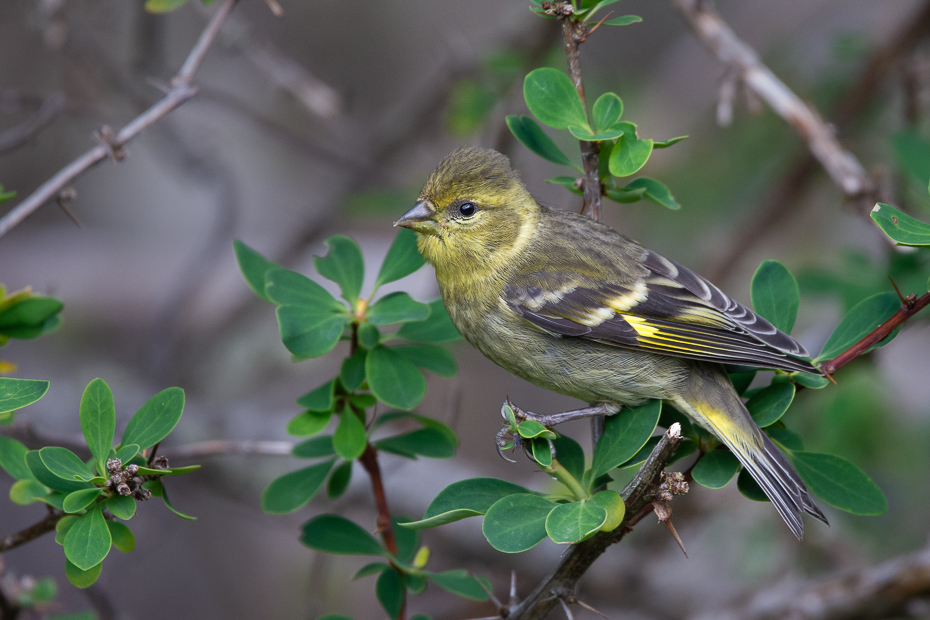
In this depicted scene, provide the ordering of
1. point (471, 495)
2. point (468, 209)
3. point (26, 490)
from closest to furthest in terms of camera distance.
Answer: point (471, 495) < point (26, 490) < point (468, 209)

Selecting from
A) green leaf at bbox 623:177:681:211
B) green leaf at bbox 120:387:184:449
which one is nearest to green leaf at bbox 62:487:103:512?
green leaf at bbox 120:387:184:449

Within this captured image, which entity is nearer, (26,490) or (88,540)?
(88,540)

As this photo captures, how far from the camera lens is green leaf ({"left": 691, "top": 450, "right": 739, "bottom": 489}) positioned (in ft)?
7.28

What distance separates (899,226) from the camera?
81.5 inches

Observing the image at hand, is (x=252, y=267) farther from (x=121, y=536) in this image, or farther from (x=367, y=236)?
(x=367, y=236)

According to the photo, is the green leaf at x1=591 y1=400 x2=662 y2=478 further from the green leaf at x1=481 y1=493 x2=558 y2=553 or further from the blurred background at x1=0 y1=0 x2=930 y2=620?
the blurred background at x1=0 y1=0 x2=930 y2=620

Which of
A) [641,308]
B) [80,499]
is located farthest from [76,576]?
[641,308]

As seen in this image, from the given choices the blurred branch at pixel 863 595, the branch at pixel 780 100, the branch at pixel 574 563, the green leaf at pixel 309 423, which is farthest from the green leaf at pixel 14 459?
the blurred branch at pixel 863 595

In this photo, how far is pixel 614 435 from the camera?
91.0 inches

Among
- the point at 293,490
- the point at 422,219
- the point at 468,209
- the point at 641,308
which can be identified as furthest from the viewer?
the point at 468,209

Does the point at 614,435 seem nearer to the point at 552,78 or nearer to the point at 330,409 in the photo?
the point at 330,409

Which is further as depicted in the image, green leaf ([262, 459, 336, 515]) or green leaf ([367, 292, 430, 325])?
green leaf ([262, 459, 336, 515])

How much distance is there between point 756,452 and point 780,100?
1650 millimetres

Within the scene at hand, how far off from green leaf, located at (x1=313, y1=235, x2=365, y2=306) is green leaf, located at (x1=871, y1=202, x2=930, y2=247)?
4.87 ft
